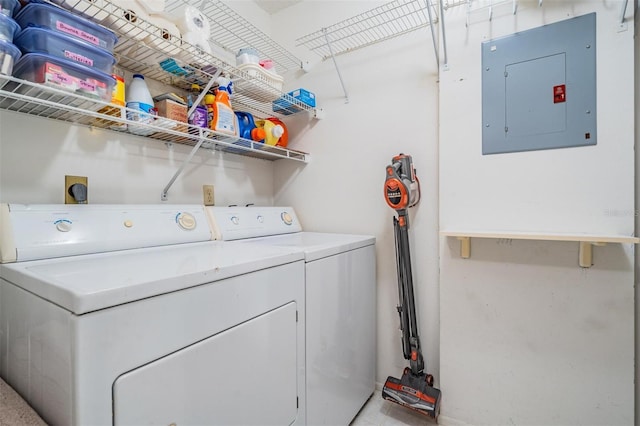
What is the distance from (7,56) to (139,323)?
2.86 ft

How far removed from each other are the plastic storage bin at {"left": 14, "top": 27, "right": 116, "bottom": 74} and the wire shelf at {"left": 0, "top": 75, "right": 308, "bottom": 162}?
11cm

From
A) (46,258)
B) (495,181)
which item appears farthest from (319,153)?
(46,258)

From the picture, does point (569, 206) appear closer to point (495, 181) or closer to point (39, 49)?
point (495, 181)

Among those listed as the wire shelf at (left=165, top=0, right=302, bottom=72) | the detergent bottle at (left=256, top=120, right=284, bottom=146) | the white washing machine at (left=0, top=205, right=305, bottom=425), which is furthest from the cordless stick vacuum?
the wire shelf at (left=165, top=0, right=302, bottom=72)

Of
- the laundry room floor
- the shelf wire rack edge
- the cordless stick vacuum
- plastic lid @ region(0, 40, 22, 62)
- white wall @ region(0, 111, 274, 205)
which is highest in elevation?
the shelf wire rack edge

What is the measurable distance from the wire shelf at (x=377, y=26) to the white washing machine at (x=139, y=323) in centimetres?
146

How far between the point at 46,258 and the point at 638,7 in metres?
2.45

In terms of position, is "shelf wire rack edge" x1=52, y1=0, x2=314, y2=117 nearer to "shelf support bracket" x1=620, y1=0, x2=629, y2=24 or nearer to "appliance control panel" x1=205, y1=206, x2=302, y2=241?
"appliance control panel" x1=205, y1=206, x2=302, y2=241

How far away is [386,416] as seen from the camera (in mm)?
1661

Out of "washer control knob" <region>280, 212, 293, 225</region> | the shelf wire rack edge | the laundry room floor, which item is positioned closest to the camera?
the shelf wire rack edge

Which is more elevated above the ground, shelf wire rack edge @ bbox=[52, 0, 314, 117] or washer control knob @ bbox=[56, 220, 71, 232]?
shelf wire rack edge @ bbox=[52, 0, 314, 117]

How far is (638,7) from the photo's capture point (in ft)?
3.97

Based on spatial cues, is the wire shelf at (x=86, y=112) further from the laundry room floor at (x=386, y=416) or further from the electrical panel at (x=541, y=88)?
the laundry room floor at (x=386, y=416)

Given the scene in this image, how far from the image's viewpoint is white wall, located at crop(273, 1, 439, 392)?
1.72m
